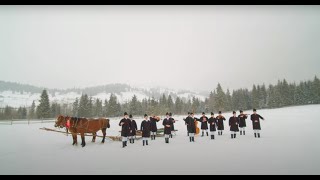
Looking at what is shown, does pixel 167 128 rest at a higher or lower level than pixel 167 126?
lower

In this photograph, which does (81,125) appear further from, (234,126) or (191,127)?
(234,126)

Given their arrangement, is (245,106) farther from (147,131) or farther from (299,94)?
(147,131)

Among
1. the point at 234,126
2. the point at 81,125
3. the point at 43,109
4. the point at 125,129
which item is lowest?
the point at 234,126

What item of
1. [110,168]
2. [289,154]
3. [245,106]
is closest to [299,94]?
[245,106]

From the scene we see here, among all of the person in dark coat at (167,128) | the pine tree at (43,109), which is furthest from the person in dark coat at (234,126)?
→ the pine tree at (43,109)

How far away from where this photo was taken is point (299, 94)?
72.5 metres

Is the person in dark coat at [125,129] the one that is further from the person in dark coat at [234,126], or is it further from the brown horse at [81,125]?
the person in dark coat at [234,126]

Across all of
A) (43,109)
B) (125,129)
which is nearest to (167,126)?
(125,129)

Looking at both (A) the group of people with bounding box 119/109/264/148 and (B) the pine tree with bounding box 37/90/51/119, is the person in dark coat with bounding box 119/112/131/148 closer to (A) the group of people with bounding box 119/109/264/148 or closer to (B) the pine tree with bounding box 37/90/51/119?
(A) the group of people with bounding box 119/109/264/148

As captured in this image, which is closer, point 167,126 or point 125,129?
point 125,129

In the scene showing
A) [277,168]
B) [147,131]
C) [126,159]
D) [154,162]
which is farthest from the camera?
[147,131]
